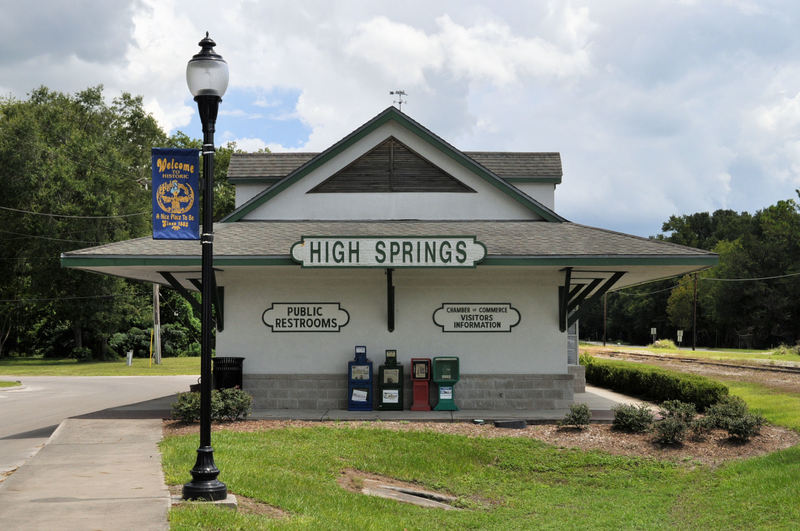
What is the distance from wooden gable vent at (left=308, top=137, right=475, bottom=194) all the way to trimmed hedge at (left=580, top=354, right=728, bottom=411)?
7024mm

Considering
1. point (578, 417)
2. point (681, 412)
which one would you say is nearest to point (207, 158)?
point (578, 417)

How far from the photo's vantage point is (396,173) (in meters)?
19.2

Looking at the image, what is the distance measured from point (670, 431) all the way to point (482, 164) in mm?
11162

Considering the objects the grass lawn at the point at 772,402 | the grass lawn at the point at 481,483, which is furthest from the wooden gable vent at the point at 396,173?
the grass lawn at the point at 772,402

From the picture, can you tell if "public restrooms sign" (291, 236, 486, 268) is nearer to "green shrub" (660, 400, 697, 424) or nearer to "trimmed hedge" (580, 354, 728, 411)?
"green shrub" (660, 400, 697, 424)

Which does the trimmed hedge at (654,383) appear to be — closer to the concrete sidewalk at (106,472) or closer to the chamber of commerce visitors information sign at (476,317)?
the concrete sidewalk at (106,472)

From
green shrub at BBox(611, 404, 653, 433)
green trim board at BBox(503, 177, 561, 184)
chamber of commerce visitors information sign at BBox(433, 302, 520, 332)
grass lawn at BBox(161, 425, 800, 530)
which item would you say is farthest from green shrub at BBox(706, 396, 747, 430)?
green trim board at BBox(503, 177, 561, 184)

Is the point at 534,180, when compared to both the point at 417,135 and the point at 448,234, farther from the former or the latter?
the point at 448,234

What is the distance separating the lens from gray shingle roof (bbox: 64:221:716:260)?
1599 centimetres

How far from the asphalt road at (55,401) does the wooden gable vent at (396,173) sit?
25.1 feet

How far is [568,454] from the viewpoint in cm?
1298

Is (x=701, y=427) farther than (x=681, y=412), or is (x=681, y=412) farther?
(x=681, y=412)

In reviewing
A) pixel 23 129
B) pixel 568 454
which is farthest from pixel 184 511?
pixel 23 129

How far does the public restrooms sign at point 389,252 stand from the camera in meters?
15.7
